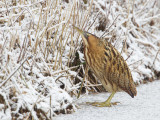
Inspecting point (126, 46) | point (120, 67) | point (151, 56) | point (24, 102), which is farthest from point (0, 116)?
point (151, 56)

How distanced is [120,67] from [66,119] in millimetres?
669

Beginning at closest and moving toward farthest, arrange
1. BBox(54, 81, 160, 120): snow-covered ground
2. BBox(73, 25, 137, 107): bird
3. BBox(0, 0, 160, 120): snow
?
BBox(0, 0, 160, 120): snow, BBox(54, 81, 160, 120): snow-covered ground, BBox(73, 25, 137, 107): bird

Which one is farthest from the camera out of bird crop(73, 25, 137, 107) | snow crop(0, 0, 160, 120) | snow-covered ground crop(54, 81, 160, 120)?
bird crop(73, 25, 137, 107)

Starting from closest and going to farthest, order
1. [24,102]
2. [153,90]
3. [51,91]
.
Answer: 1. [24,102]
2. [51,91]
3. [153,90]

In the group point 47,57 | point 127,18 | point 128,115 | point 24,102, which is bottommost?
Answer: point 128,115

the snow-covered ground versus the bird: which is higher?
the bird

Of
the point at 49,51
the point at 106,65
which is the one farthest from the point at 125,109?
the point at 49,51

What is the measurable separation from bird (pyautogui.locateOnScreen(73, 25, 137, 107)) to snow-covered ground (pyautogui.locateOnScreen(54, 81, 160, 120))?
91 mm

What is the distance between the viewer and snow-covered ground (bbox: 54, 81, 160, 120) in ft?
6.89

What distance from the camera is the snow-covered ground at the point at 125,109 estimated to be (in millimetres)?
2100

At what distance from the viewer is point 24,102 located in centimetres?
195

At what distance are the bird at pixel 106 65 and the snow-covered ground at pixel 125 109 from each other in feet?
0.30

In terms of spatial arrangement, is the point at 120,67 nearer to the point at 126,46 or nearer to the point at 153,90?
the point at 153,90

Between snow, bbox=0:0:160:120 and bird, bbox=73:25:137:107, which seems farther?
bird, bbox=73:25:137:107
